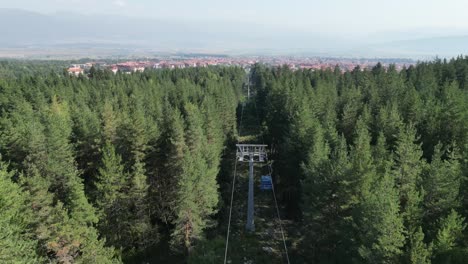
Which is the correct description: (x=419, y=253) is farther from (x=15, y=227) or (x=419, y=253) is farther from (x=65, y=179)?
(x=65, y=179)

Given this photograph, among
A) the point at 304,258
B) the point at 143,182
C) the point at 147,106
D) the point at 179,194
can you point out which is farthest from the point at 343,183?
the point at 147,106

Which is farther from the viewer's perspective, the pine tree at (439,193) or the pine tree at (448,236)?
the pine tree at (439,193)

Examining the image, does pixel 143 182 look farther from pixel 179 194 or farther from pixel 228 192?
pixel 228 192

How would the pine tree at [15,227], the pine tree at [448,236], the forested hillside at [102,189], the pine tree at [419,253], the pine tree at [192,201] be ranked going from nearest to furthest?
1. the pine tree at [419,253]
2. the pine tree at [15,227]
3. the pine tree at [448,236]
4. the forested hillside at [102,189]
5. the pine tree at [192,201]

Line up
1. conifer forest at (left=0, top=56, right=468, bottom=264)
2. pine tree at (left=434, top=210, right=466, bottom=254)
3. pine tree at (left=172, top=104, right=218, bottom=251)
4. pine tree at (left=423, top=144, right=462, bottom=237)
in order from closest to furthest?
1. pine tree at (left=434, top=210, right=466, bottom=254)
2. conifer forest at (left=0, top=56, right=468, bottom=264)
3. pine tree at (left=423, top=144, right=462, bottom=237)
4. pine tree at (left=172, top=104, right=218, bottom=251)

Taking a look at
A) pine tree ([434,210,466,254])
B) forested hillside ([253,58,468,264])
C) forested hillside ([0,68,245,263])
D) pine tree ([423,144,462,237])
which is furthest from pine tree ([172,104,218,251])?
pine tree ([434,210,466,254])

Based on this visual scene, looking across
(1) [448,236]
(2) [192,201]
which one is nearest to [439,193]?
(1) [448,236]

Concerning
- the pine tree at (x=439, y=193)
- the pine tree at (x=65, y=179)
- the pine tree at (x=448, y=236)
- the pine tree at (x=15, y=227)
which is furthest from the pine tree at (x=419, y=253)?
the pine tree at (x=65, y=179)

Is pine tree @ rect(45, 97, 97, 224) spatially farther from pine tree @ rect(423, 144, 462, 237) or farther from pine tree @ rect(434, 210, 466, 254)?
pine tree @ rect(423, 144, 462, 237)

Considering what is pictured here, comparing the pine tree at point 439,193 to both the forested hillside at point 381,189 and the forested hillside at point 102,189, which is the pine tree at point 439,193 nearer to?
the forested hillside at point 381,189

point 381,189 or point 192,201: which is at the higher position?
point 381,189

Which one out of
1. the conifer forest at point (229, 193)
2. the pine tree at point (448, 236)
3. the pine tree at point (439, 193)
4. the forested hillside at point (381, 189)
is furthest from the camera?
the pine tree at point (439, 193)
